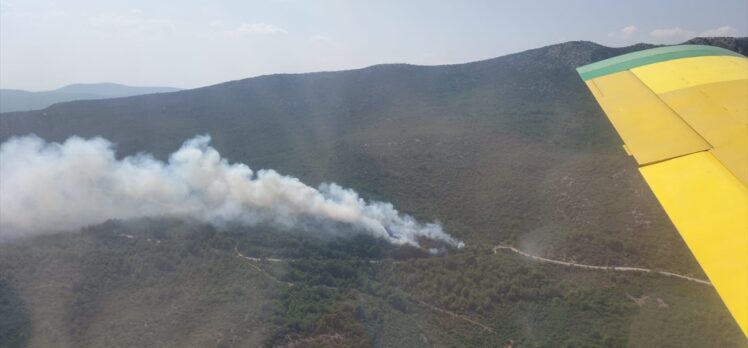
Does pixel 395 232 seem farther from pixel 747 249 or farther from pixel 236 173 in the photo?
pixel 747 249

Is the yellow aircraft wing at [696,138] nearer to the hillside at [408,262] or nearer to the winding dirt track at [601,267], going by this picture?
the hillside at [408,262]

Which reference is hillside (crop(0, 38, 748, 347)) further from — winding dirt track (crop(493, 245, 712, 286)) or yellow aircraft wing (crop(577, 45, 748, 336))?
yellow aircraft wing (crop(577, 45, 748, 336))

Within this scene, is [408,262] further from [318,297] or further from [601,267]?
[601,267]

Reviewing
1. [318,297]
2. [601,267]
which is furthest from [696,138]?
[601,267]

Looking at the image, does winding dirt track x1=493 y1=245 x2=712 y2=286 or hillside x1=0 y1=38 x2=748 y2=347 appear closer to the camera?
hillside x1=0 y1=38 x2=748 y2=347

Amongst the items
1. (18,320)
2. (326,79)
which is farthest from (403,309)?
(326,79)

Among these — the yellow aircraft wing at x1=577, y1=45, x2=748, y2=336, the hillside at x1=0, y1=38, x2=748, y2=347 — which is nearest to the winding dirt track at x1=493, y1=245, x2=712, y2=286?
the hillside at x1=0, y1=38, x2=748, y2=347

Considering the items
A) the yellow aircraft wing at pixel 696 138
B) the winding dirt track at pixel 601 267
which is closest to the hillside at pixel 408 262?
the winding dirt track at pixel 601 267
